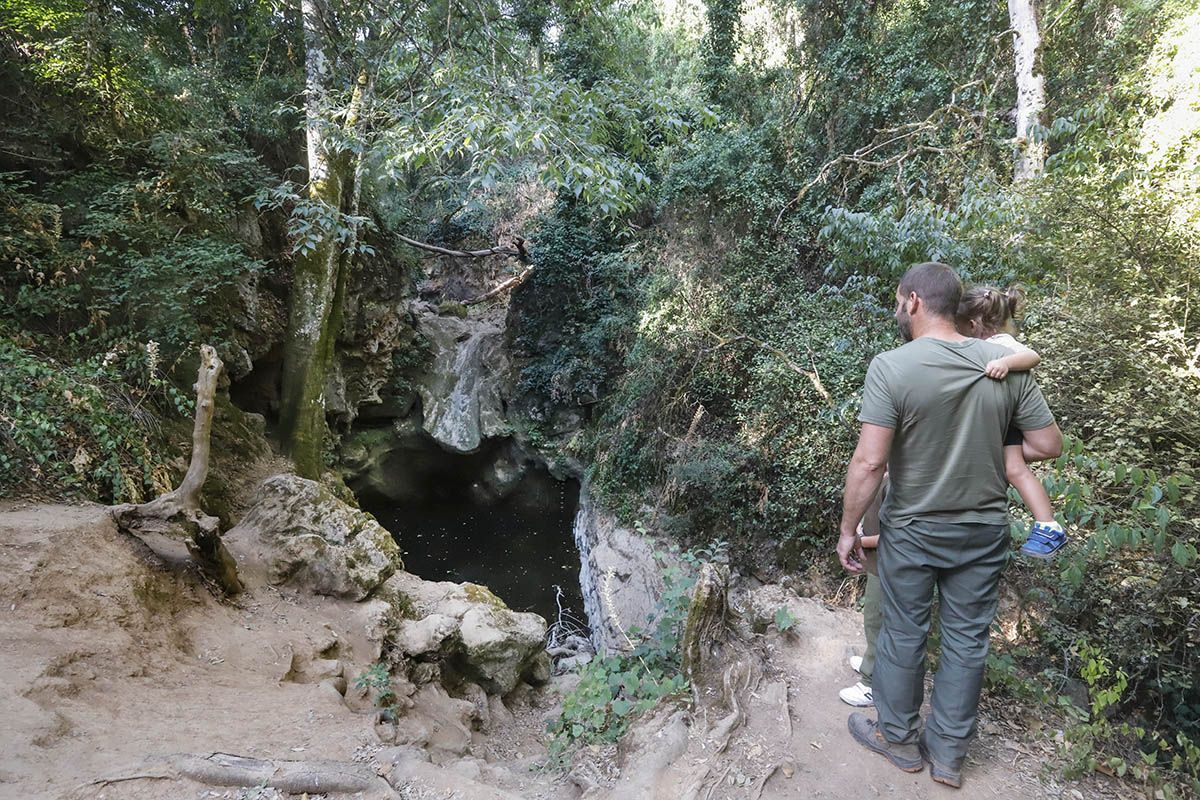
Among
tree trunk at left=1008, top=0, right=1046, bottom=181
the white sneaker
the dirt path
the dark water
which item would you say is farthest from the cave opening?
tree trunk at left=1008, top=0, right=1046, bottom=181

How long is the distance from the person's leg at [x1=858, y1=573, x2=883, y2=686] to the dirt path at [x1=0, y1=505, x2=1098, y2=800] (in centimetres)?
27

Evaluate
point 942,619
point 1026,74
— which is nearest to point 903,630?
point 942,619

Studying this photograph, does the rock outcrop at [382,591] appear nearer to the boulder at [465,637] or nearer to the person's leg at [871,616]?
the boulder at [465,637]

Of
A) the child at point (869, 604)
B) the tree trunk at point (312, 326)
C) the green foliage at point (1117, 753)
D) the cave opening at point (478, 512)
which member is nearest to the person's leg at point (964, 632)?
the child at point (869, 604)

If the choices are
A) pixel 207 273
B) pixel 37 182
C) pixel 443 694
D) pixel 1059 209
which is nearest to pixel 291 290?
pixel 207 273

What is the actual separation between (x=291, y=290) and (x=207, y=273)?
161cm

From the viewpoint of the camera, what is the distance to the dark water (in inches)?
371

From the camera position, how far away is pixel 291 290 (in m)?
6.41

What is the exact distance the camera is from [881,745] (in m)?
2.04

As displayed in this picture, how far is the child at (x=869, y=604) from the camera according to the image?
2188mm

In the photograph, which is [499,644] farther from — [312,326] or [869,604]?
[312,326]

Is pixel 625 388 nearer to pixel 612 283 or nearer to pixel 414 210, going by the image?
pixel 612 283

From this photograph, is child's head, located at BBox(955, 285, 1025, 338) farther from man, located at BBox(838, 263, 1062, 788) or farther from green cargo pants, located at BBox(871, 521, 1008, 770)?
green cargo pants, located at BBox(871, 521, 1008, 770)

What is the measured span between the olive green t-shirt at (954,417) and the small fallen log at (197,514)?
3.98 m
